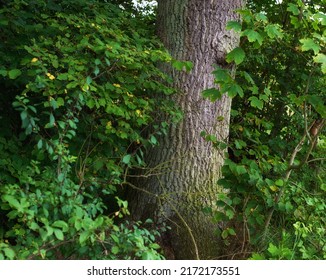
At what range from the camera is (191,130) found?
4.56 metres

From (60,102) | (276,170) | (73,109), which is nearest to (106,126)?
(73,109)

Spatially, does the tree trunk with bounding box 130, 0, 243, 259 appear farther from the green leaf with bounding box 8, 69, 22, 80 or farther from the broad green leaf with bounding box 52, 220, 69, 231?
the broad green leaf with bounding box 52, 220, 69, 231

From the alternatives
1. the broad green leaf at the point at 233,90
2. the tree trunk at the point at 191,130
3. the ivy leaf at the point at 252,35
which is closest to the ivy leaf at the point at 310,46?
the ivy leaf at the point at 252,35

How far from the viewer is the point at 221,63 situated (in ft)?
15.0

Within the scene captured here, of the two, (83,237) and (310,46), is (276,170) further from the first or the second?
(83,237)

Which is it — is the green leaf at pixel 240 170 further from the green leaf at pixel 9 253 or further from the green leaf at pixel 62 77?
the green leaf at pixel 9 253

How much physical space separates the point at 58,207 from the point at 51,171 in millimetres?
310

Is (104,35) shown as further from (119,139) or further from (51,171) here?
(51,171)

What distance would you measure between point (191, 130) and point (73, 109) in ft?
4.26

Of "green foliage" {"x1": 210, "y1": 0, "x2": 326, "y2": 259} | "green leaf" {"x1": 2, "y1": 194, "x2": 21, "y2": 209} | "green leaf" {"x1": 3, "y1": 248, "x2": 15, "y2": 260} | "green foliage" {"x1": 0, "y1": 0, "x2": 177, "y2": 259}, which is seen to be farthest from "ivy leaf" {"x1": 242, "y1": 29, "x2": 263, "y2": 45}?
"green leaf" {"x1": 3, "y1": 248, "x2": 15, "y2": 260}

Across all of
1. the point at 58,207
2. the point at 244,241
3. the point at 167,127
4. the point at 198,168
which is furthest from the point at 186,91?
the point at 58,207

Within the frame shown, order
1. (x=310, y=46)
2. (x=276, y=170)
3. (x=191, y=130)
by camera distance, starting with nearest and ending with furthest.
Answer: (x=310, y=46)
(x=276, y=170)
(x=191, y=130)

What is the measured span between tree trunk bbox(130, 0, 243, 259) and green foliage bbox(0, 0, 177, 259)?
0.74 feet

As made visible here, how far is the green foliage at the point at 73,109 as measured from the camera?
289 cm
